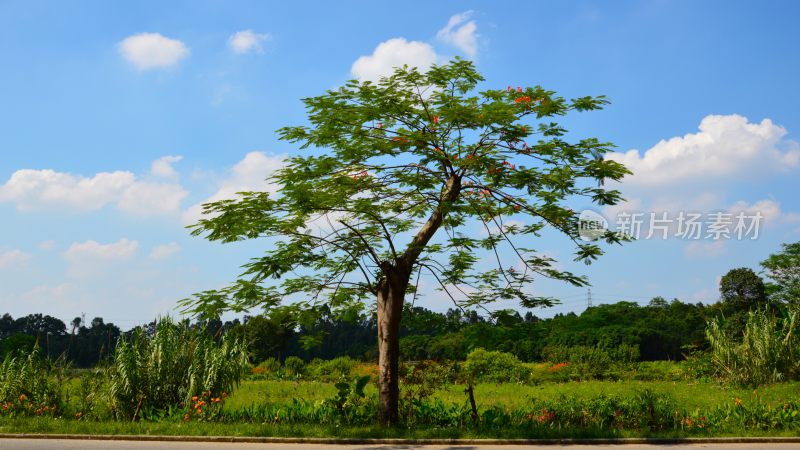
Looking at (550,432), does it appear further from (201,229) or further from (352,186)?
(201,229)

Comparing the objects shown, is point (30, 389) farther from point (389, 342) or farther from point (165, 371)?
point (389, 342)

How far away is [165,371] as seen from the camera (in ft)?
45.9

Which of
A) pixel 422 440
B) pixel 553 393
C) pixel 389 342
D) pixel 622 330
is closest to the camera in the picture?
pixel 422 440

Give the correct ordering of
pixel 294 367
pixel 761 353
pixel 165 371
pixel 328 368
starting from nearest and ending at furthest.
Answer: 1. pixel 165 371
2. pixel 761 353
3. pixel 328 368
4. pixel 294 367

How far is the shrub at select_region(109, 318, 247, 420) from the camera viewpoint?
13695mm

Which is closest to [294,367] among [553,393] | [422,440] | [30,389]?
[553,393]

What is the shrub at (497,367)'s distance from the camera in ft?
86.6

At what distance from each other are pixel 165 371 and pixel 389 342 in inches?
198

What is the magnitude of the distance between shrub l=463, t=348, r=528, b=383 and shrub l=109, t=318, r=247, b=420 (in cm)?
1327

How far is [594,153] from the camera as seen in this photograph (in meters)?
12.8

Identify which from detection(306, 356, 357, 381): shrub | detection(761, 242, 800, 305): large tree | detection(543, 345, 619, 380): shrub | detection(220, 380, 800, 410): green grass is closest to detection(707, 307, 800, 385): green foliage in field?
detection(220, 380, 800, 410): green grass

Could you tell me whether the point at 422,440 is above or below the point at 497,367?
below

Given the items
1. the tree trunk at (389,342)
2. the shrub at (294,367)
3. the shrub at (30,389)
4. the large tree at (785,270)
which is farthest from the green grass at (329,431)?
the large tree at (785,270)

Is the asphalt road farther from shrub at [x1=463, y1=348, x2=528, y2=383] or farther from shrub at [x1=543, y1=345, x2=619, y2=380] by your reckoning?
shrub at [x1=543, y1=345, x2=619, y2=380]
